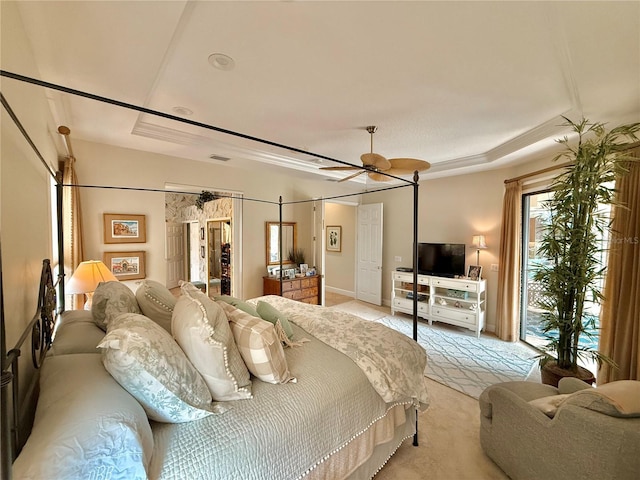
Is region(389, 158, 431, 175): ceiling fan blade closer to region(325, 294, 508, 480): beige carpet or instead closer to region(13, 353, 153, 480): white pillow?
region(325, 294, 508, 480): beige carpet

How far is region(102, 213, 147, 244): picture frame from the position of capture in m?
3.18

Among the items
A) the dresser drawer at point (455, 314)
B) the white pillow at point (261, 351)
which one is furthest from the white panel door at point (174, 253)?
the white pillow at point (261, 351)

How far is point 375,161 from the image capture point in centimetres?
259

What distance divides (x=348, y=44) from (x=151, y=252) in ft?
10.7

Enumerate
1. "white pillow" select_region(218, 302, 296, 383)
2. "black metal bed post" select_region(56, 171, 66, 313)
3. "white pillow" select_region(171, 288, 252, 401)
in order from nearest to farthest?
1. "white pillow" select_region(171, 288, 252, 401)
2. "white pillow" select_region(218, 302, 296, 383)
3. "black metal bed post" select_region(56, 171, 66, 313)

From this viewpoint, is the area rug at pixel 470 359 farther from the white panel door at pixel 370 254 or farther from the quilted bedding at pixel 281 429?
the quilted bedding at pixel 281 429

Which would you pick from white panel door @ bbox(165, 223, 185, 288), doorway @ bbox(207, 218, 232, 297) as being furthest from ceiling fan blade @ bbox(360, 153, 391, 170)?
white panel door @ bbox(165, 223, 185, 288)

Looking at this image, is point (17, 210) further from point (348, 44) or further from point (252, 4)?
point (348, 44)

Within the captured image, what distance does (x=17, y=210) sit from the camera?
115 cm

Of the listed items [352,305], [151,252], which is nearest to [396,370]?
[151,252]

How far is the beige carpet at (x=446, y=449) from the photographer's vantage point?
1.83 m

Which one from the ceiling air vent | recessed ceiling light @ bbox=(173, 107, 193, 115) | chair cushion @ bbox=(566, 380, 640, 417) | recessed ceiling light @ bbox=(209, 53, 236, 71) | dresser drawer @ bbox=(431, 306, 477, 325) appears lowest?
dresser drawer @ bbox=(431, 306, 477, 325)

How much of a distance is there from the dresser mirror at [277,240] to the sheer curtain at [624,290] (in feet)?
13.7

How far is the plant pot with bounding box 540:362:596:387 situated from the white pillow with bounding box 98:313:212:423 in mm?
2930
